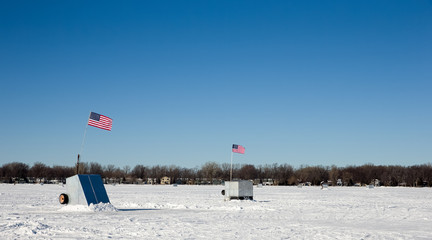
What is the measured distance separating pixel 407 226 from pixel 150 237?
32.6 ft

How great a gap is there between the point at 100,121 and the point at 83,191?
14.8 feet

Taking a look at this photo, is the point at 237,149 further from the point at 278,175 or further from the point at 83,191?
the point at 278,175

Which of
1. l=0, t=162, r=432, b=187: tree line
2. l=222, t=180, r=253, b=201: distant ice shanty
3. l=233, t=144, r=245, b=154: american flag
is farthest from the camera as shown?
l=0, t=162, r=432, b=187: tree line

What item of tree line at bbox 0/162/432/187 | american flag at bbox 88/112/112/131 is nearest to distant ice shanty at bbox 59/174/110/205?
american flag at bbox 88/112/112/131

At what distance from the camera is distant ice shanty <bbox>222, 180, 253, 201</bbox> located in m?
32.4

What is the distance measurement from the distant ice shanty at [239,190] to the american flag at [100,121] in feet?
36.7

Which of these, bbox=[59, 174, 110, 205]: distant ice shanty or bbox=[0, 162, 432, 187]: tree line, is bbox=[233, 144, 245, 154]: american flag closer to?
bbox=[59, 174, 110, 205]: distant ice shanty

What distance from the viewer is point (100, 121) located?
81.7 ft

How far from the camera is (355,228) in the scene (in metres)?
16.0

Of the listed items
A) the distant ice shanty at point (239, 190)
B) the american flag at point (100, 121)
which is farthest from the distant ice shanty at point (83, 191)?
the distant ice shanty at point (239, 190)

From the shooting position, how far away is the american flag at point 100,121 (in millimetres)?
24344

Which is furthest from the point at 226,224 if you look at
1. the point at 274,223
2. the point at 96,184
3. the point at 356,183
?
the point at 356,183

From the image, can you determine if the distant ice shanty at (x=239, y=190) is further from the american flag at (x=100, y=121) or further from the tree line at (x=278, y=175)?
the tree line at (x=278, y=175)

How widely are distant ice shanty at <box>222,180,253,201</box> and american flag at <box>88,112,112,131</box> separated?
11.2 metres
